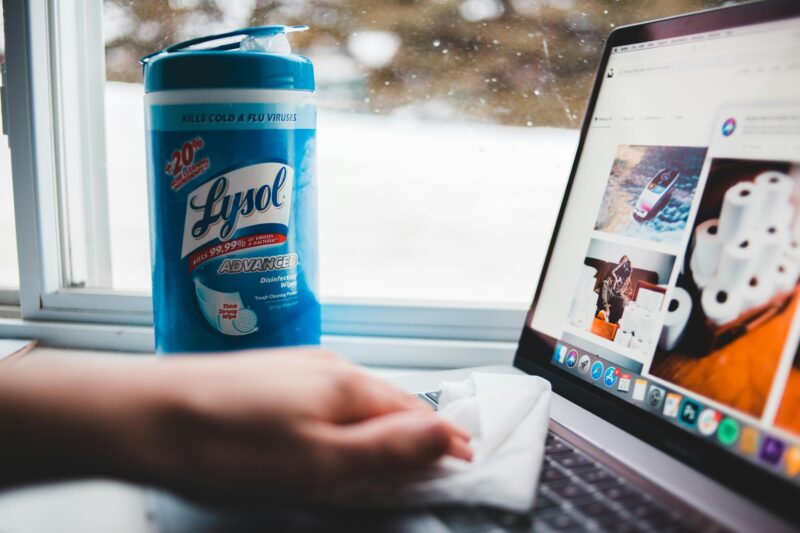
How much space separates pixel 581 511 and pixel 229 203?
0.37m

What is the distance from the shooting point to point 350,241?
0.83 meters

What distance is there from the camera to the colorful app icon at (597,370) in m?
0.54

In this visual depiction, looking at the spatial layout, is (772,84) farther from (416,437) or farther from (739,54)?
(416,437)

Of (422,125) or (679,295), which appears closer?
(679,295)

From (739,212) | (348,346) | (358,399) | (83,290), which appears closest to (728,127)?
(739,212)

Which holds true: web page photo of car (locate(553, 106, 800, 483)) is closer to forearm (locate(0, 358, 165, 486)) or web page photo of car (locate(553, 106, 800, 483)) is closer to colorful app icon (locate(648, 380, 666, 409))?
colorful app icon (locate(648, 380, 666, 409))

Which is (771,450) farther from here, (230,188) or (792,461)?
(230,188)

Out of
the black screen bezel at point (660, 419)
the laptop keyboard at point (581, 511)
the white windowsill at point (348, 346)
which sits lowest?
the white windowsill at point (348, 346)

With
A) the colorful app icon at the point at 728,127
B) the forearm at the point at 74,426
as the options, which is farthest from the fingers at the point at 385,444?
the colorful app icon at the point at 728,127

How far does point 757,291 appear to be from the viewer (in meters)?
0.43

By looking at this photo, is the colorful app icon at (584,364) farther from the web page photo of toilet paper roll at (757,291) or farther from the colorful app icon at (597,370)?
the web page photo of toilet paper roll at (757,291)

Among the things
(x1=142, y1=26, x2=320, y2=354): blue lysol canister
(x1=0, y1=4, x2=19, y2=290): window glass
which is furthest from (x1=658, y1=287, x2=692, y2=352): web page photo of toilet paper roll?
(x1=0, y1=4, x2=19, y2=290): window glass

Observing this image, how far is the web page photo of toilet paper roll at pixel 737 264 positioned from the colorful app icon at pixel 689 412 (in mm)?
90

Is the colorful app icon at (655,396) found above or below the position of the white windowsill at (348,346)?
above
